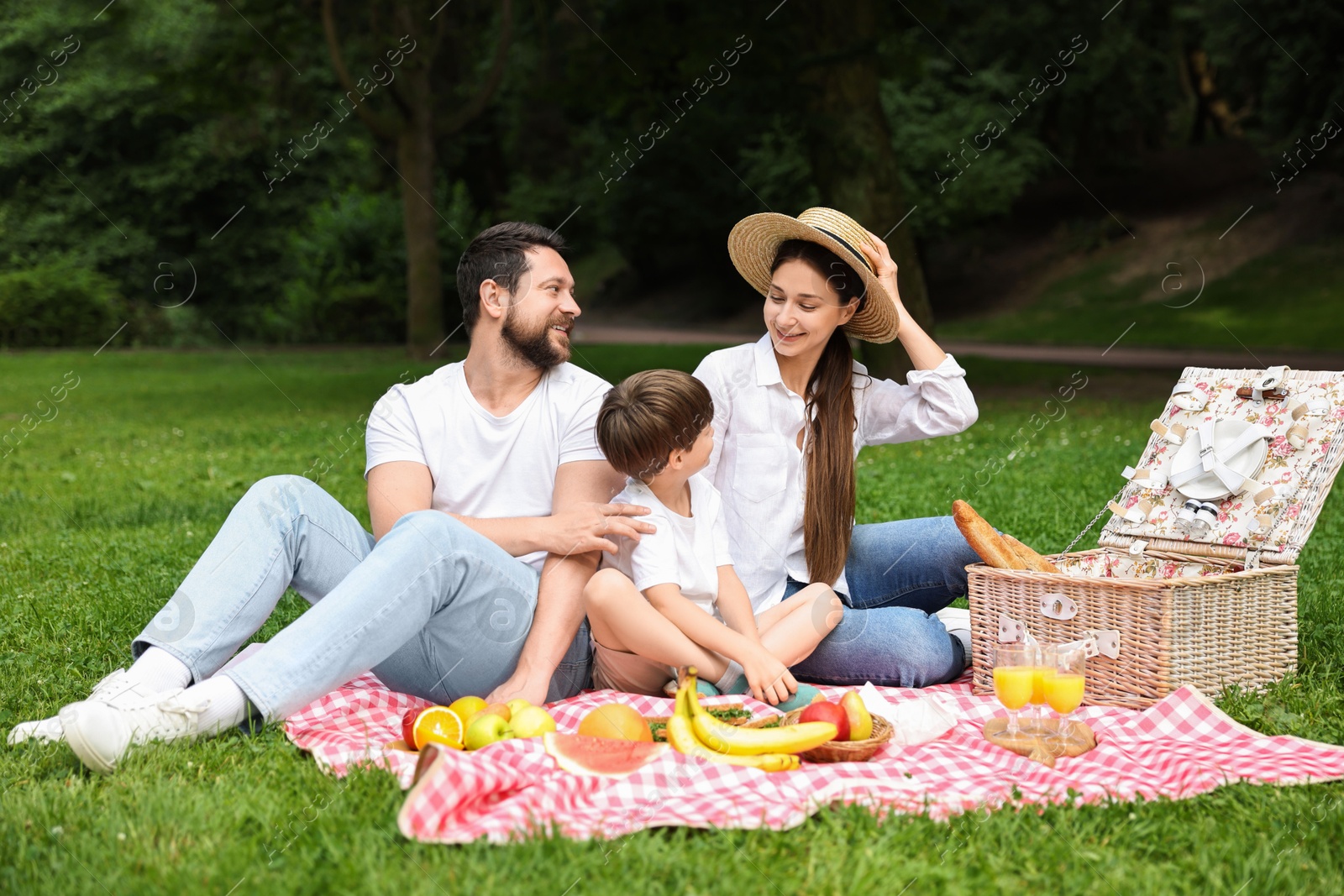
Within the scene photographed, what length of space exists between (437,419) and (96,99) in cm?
2840

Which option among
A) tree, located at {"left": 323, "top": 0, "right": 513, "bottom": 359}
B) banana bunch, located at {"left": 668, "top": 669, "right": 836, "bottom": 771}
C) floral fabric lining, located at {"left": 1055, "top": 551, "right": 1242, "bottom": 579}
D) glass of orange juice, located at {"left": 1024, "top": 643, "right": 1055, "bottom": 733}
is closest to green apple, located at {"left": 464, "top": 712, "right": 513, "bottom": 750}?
banana bunch, located at {"left": 668, "top": 669, "right": 836, "bottom": 771}

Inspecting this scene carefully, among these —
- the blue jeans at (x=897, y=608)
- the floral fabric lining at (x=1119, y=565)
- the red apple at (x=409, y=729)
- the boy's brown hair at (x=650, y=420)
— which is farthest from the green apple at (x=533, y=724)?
the floral fabric lining at (x=1119, y=565)

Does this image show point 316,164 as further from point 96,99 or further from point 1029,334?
point 1029,334

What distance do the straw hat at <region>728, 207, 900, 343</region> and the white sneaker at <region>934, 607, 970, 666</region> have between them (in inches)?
37.4

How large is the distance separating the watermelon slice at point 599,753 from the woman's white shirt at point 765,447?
2.87ft

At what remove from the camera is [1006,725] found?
327 centimetres

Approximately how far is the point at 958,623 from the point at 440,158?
28.0 metres

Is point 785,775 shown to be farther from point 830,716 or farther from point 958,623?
point 958,623

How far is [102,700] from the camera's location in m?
2.98

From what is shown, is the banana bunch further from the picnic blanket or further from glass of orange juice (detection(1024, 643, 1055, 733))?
glass of orange juice (detection(1024, 643, 1055, 733))

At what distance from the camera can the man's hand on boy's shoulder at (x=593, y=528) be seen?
332 centimetres

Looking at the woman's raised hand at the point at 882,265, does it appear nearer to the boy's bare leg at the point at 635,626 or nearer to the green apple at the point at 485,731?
the boy's bare leg at the point at 635,626

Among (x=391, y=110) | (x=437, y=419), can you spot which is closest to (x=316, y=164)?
(x=391, y=110)

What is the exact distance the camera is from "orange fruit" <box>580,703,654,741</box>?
300 centimetres
